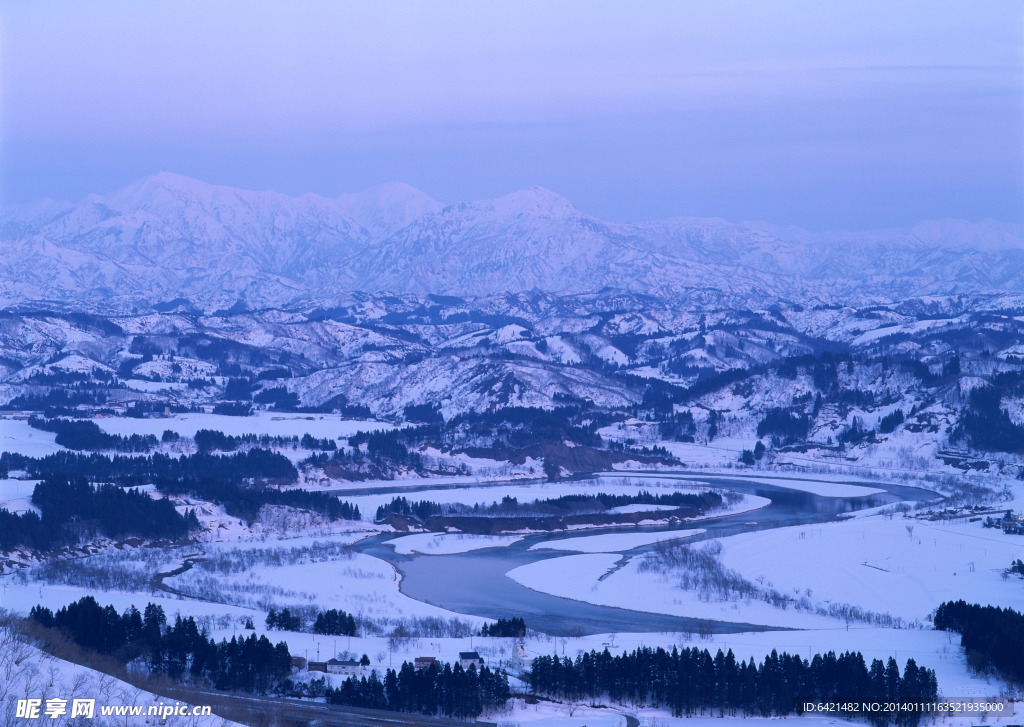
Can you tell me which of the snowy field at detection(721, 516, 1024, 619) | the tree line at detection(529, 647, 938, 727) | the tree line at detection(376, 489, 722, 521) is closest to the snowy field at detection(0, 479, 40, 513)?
the tree line at detection(376, 489, 722, 521)

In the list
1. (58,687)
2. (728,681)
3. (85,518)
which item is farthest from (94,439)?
(58,687)

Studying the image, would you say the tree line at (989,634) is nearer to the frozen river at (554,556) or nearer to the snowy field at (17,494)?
the frozen river at (554,556)

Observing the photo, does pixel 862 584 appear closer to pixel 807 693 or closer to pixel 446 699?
pixel 807 693

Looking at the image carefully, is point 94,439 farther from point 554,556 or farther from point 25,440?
point 554,556

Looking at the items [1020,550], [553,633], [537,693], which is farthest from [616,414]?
[537,693]

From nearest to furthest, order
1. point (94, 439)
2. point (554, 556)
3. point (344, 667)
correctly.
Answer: point (344, 667) → point (554, 556) → point (94, 439)

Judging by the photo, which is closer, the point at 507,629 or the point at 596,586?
the point at 507,629
